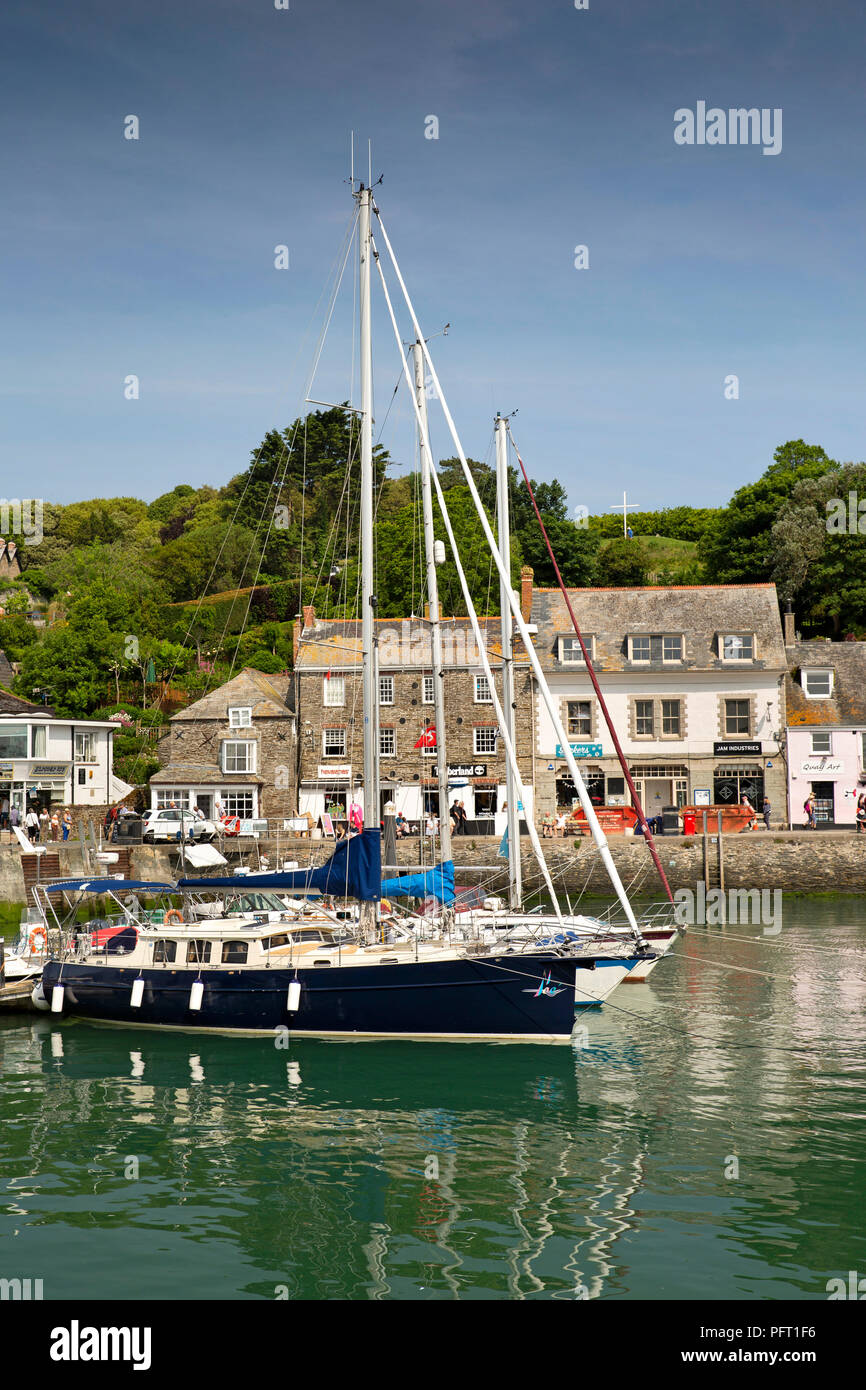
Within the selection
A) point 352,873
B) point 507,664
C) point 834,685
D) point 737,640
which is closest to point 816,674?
point 834,685

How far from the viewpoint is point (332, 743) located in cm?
5591

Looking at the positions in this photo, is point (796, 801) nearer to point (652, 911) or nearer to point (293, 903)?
point (652, 911)

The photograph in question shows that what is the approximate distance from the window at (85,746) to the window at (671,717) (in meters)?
28.3

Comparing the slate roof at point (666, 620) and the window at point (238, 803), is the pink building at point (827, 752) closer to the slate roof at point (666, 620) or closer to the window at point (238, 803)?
the slate roof at point (666, 620)

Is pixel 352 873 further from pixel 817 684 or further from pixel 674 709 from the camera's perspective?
Result: pixel 817 684

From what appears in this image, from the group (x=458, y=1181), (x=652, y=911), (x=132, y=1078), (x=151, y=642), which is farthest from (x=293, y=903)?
(x=151, y=642)

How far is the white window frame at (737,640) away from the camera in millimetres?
55188

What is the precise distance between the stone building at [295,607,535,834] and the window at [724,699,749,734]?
32.0 feet

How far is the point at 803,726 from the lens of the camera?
54.2 metres

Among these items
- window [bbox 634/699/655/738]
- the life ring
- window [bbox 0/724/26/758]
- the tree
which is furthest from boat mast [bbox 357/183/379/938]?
the tree

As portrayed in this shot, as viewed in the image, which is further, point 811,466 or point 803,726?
point 811,466

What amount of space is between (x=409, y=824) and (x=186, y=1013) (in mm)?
28878
